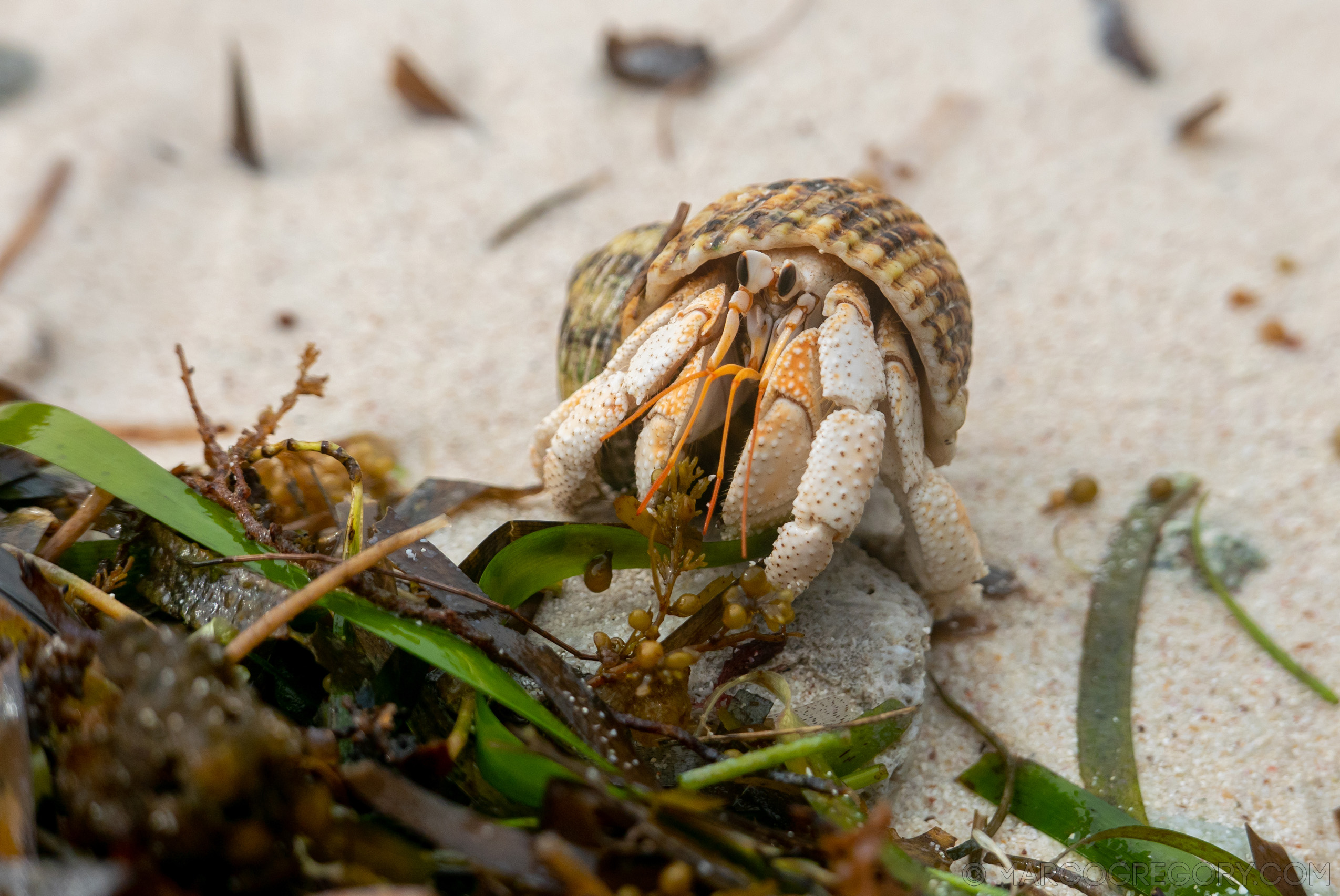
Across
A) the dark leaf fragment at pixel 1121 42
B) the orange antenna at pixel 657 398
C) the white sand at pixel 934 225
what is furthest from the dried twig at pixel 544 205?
the dark leaf fragment at pixel 1121 42

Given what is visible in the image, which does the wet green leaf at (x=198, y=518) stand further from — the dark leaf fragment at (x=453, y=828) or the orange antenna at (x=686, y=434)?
the orange antenna at (x=686, y=434)

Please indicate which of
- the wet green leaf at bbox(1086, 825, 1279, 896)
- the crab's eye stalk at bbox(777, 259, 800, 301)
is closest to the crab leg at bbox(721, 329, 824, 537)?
the crab's eye stalk at bbox(777, 259, 800, 301)

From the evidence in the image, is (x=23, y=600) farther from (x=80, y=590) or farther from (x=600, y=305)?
(x=600, y=305)

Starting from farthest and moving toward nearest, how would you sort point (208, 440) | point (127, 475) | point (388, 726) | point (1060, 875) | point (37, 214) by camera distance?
point (37, 214)
point (208, 440)
point (127, 475)
point (1060, 875)
point (388, 726)

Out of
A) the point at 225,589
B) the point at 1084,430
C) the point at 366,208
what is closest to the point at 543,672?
the point at 225,589

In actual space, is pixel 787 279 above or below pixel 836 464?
above

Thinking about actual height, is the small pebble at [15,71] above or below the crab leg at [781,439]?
above

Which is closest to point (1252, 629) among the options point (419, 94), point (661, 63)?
point (661, 63)
